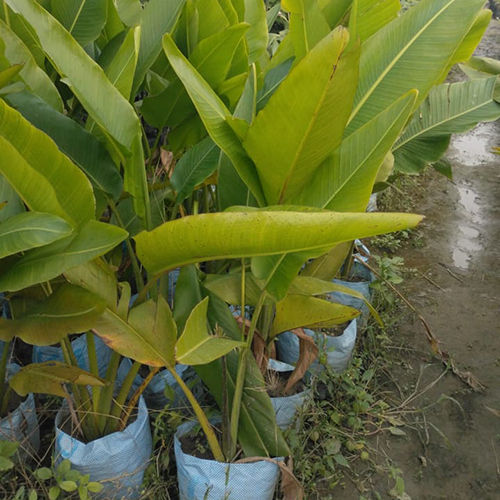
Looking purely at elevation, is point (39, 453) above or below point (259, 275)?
below

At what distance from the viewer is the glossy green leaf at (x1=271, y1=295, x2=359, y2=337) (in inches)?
49.3

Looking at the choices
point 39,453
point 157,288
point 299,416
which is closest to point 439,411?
point 299,416

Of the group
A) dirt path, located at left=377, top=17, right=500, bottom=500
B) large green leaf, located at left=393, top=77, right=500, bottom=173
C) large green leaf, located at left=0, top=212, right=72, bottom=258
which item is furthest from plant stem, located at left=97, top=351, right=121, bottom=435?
large green leaf, located at left=393, top=77, right=500, bottom=173

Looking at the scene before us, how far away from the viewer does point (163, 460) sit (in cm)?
143

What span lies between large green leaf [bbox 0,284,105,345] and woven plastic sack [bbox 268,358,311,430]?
2.10ft

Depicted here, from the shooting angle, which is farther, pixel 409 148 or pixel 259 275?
pixel 409 148

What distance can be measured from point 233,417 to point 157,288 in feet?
1.14

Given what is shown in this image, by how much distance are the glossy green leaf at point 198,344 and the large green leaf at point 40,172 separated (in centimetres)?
26

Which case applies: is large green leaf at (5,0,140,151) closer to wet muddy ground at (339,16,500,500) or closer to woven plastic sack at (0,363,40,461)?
woven plastic sack at (0,363,40,461)

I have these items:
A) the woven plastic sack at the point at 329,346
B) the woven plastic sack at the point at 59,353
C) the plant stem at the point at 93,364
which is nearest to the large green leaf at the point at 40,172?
the plant stem at the point at 93,364

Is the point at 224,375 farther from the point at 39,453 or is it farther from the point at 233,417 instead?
the point at 39,453

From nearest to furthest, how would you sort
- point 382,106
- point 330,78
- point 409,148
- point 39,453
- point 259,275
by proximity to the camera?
point 330,78
point 259,275
point 382,106
point 39,453
point 409,148

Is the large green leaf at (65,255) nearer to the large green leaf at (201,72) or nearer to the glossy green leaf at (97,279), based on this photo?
the glossy green leaf at (97,279)

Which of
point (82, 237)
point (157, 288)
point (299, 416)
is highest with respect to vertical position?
point (82, 237)
